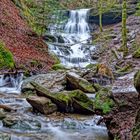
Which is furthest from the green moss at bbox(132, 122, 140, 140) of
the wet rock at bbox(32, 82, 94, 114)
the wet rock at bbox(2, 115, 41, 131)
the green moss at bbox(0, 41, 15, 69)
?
the green moss at bbox(0, 41, 15, 69)

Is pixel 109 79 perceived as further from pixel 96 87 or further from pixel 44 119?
pixel 44 119

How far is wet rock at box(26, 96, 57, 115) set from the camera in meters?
10.4

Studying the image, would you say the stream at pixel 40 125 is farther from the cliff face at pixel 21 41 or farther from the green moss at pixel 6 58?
the cliff face at pixel 21 41

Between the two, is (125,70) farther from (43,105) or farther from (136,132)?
(136,132)

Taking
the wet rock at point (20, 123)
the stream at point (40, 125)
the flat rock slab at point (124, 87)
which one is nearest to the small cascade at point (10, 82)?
the stream at point (40, 125)

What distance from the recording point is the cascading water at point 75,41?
24047 millimetres

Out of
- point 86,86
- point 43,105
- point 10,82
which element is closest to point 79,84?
point 86,86

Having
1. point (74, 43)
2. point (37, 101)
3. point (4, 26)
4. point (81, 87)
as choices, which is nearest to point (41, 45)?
point (4, 26)

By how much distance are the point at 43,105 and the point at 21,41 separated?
10.9m

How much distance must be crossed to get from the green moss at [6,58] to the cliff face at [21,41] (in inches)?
19.6

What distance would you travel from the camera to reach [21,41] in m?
20.7

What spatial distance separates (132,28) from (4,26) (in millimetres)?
11845

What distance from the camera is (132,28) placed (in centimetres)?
2869

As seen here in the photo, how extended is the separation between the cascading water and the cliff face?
2616mm
